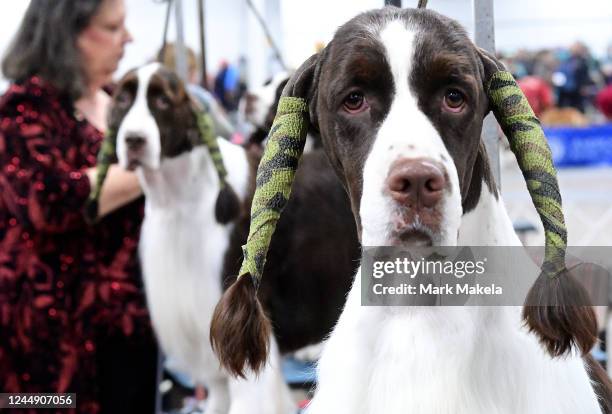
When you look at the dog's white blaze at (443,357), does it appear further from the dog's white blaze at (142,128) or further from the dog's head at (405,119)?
the dog's white blaze at (142,128)

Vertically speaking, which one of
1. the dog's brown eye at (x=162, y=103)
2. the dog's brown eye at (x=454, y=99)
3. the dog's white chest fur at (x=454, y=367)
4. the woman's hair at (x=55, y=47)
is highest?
the woman's hair at (x=55, y=47)

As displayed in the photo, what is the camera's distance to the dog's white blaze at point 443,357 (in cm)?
87

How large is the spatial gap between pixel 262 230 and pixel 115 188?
0.94 m

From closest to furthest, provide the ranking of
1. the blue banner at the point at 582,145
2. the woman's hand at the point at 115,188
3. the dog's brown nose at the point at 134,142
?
the dog's brown nose at the point at 134,142 < the woman's hand at the point at 115,188 < the blue banner at the point at 582,145

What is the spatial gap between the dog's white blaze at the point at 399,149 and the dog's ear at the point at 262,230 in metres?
0.13

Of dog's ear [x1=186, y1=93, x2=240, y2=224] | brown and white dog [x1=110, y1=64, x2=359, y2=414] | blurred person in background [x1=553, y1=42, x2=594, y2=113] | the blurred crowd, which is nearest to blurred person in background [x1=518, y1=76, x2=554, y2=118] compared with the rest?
brown and white dog [x1=110, y1=64, x2=359, y2=414]

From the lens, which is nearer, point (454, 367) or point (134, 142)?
point (454, 367)

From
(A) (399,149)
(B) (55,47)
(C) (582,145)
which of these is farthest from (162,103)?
(C) (582,145)

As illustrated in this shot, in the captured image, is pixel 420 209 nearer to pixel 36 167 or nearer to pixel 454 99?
pixel 454 99

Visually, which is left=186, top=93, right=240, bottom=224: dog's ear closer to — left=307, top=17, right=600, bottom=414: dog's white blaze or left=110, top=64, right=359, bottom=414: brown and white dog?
left=110, top=64, right=359, bottom=414: brown and white dog

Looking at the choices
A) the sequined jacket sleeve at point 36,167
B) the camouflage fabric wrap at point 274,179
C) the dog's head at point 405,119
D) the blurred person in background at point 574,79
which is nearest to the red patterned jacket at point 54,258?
the sequined jacket sleeve at point 36,167

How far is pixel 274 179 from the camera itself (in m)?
0.96

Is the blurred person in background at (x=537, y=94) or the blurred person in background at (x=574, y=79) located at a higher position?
the blurred person in background at (x=574, y=79)

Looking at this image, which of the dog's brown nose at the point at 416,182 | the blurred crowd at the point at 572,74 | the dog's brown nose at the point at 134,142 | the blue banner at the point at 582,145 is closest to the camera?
the dog's brown nose at the point at 416,182
